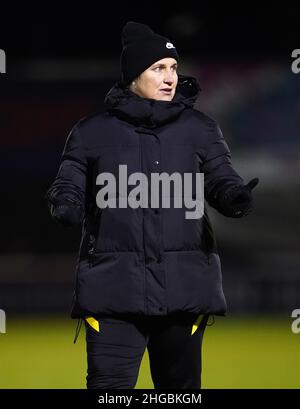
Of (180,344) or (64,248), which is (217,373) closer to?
(180,344)

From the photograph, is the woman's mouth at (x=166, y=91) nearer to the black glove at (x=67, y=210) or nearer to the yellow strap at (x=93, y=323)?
the black glove at (x=67, y=210)

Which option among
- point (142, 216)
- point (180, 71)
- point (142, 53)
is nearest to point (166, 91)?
point (142, 53)

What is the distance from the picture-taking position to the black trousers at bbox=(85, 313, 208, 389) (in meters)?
2.47

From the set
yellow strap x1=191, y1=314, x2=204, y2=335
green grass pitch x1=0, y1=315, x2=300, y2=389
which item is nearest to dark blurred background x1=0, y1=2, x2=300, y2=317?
green grass pitch x1=0, y1=315, x2=300, y2=389

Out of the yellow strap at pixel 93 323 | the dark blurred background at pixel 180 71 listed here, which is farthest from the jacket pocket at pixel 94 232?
the dark blurred background at pixel 180 71

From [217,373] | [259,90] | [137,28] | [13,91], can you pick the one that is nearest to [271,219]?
[259,90]

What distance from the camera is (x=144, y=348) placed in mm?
2516

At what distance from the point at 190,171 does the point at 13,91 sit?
4819 mm

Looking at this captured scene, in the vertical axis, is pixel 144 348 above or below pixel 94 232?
below

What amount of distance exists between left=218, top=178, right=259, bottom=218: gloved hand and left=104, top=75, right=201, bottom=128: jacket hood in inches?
10.7

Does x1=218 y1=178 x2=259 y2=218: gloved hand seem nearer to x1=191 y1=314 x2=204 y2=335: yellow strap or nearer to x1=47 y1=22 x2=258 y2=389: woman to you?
x1=47 y1=22 x2=258 y2=389: woman

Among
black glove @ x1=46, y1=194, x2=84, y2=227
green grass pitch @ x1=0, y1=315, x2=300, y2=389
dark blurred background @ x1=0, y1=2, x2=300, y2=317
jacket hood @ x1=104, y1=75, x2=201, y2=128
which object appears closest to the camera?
black glove @ x1=46, y1=194, x2=84, y2=227

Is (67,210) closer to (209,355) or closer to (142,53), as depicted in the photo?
(142,53)

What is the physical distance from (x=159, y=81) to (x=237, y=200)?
410 mm
